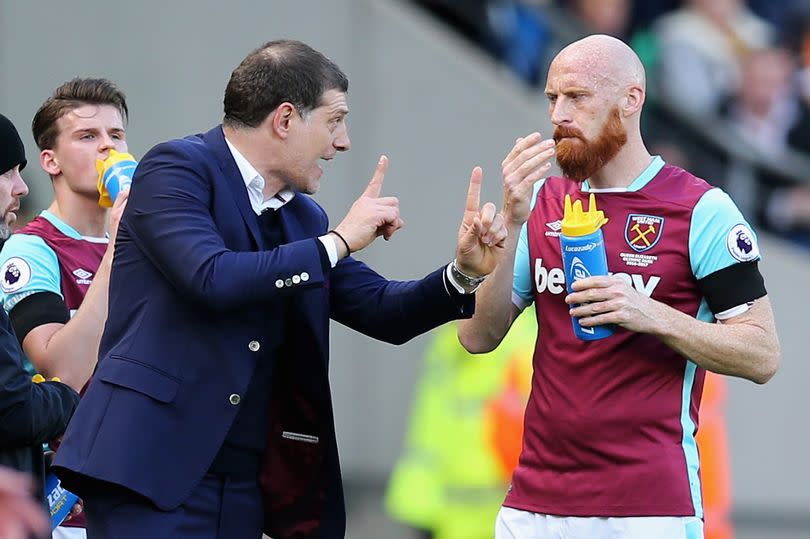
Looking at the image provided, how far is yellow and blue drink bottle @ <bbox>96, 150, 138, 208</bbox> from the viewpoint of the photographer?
4.45 metres

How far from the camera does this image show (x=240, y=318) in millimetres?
3832

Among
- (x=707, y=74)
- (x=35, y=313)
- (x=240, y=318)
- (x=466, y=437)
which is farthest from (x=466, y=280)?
(x=707, y=74)

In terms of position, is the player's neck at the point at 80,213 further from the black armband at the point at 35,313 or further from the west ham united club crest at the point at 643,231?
the west ham united club crest at the point at 643,231

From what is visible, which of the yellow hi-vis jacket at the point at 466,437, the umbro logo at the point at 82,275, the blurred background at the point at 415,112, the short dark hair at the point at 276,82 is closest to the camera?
the short dark hair at the point at 276,82

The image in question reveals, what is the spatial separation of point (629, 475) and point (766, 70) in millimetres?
6687

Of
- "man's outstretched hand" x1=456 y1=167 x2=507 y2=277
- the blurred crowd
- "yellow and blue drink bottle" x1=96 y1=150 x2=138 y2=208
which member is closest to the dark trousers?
"man's outstretched hand" x1=456 y1=167 x2=507 y2=277

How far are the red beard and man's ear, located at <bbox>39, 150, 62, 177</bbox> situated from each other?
1.67 metres

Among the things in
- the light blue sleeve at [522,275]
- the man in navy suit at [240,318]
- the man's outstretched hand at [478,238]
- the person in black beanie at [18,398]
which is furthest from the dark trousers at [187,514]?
the light blue sleeve at [522,275]

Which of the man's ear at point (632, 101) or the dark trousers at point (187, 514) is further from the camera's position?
the man's ear at point (632, 101)

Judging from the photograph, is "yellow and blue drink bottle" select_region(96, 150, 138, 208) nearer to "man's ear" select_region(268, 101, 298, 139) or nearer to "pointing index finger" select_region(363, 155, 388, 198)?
"man's ear" select_region(268, 101, 298, 139)

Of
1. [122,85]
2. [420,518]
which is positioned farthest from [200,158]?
[122,85]

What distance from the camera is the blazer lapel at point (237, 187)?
3871mm

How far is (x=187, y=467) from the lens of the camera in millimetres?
3734

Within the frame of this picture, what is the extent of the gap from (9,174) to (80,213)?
0.52 meters
